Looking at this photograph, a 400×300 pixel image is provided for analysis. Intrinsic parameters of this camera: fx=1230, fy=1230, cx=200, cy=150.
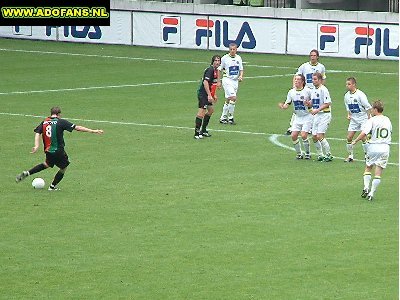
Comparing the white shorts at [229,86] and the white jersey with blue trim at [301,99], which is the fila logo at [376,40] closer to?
the white shorts at [229,86]

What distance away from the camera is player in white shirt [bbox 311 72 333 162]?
27766mm

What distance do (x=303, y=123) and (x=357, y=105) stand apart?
1.42m

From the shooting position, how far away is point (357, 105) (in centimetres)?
2739

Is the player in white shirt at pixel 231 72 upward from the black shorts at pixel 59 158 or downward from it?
upward

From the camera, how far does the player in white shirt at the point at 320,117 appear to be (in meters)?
27.8

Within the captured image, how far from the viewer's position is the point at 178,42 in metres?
53.3

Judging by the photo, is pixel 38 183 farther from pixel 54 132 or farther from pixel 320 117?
pixel 320 117

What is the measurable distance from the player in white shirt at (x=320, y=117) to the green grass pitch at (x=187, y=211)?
0.46m

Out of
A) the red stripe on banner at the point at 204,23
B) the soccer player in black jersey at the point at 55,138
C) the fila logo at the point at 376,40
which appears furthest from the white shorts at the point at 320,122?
the red stripe on banner at the point at 204,23

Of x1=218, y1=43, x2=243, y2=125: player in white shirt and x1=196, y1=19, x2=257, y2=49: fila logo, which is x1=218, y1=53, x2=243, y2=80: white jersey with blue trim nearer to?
x1=218, y1=43, x2=243, y2=125: player in white shirt

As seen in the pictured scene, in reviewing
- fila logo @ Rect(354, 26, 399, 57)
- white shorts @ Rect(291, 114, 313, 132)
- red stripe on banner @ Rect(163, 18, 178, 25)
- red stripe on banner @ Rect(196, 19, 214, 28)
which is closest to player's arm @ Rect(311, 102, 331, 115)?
white shorts @ Rect(291, 114, 313, 132)

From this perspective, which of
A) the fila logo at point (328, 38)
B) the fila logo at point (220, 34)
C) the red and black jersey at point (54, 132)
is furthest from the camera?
the fila logo at point (220, 34)

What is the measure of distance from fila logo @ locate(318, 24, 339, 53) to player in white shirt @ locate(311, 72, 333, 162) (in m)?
20.7

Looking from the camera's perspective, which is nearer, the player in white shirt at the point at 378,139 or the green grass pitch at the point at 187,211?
the green grass pitch at the point at 187,211
